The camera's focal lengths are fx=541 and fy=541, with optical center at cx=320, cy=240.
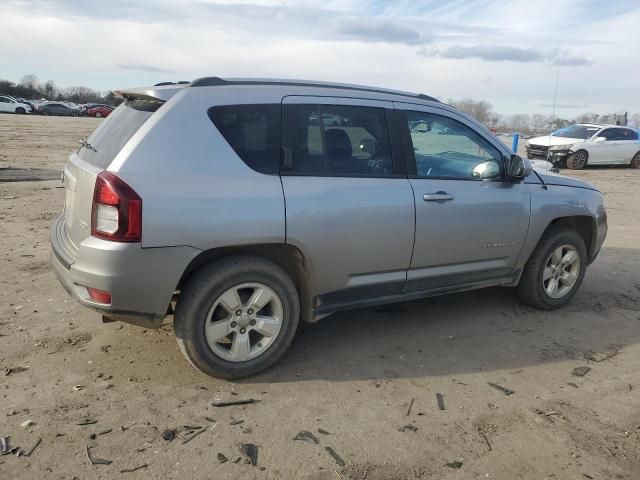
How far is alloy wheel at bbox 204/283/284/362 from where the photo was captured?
3.49 m

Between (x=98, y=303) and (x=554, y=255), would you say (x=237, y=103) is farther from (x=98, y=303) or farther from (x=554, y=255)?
(x=554, y=255)

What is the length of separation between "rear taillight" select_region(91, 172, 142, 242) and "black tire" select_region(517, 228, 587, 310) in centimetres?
351

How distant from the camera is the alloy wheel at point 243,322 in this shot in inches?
137

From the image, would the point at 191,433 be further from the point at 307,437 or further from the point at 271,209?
the point at 271,209

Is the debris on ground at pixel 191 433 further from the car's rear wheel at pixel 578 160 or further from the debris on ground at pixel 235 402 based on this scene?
the car's rear wheel at pixel 578 160

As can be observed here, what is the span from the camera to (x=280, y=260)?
3.75 metres

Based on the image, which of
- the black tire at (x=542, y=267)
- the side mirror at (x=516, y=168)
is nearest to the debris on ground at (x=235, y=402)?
the side mirror at (x=516, y=168)

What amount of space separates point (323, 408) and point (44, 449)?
5.07 feet

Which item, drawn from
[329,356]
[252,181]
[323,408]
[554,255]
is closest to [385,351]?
[329,356]

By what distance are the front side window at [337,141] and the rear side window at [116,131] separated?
0.92 meters

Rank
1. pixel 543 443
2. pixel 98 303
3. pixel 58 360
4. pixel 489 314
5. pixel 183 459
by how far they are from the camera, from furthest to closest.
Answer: pixel 489 314
pixel 58 360
pixel 98 303
pixel 543 443
pixel 183 459

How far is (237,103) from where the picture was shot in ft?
11.5

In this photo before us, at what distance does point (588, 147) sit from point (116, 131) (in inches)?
769

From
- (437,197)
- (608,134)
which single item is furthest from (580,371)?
(608,134)
